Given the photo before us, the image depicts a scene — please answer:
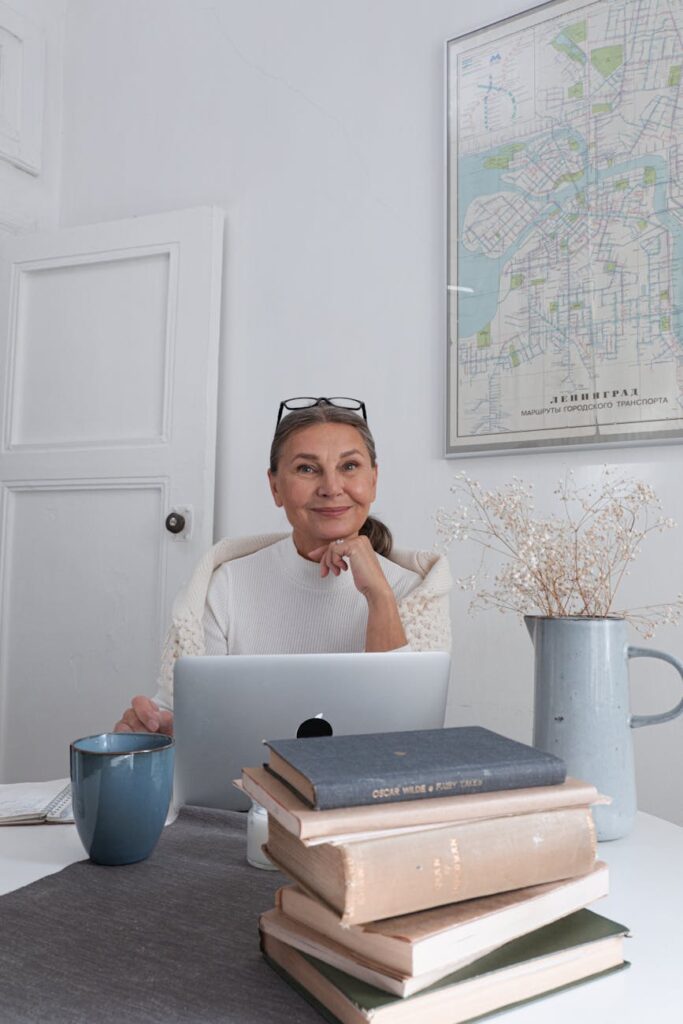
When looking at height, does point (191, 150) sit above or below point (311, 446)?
above

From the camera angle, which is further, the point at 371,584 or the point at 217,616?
the point at 217,616

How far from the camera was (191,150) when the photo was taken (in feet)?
8.31

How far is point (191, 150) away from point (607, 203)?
1.32 m

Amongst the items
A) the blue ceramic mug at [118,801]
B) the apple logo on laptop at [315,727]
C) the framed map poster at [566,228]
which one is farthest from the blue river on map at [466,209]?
the blue ceramic mug at [118,801]

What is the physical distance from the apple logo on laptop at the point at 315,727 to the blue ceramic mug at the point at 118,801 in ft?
0.52

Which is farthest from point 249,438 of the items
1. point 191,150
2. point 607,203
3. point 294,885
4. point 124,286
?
point 294,885

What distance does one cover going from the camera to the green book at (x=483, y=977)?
1.67 feet

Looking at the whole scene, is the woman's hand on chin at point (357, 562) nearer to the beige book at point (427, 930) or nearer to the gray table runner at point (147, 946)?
the gray table runner at point (147, 946)

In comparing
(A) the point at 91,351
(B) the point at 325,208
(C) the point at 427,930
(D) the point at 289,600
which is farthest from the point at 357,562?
(A) the point at 91,351

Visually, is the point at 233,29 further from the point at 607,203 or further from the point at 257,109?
the point at 607,203

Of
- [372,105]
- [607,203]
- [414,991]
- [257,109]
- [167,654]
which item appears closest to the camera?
[414,991]

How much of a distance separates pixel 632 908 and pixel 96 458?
2.08 m

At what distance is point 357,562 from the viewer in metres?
1.58

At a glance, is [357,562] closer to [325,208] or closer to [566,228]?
Answer: [566,228]
